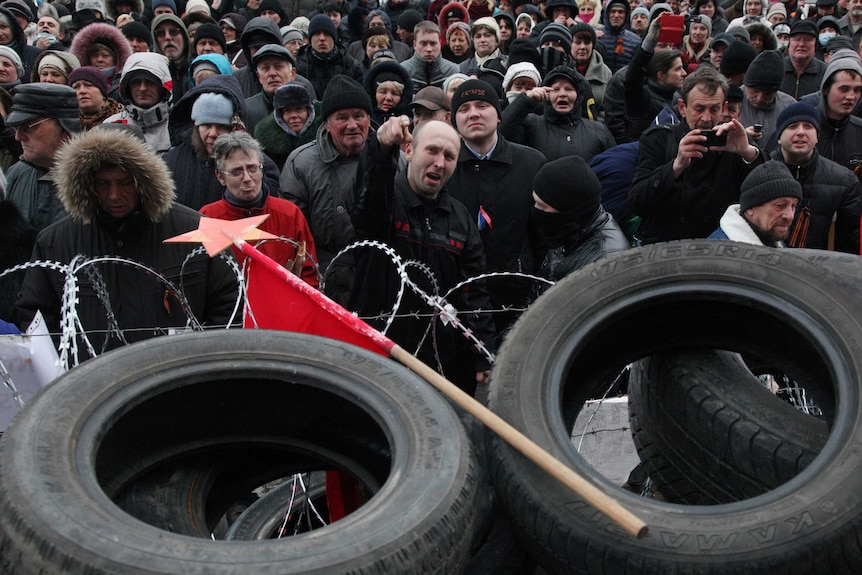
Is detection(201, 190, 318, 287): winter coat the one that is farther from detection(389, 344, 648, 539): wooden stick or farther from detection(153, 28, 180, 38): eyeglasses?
detection(153, 28, 180, 38): eyeglasses

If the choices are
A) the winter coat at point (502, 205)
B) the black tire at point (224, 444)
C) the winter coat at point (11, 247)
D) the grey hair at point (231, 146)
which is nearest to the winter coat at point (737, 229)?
the winter coat at point (502, 205)

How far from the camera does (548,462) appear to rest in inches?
117

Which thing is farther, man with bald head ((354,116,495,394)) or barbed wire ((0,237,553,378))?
man with bald head ((354,116,495,394))

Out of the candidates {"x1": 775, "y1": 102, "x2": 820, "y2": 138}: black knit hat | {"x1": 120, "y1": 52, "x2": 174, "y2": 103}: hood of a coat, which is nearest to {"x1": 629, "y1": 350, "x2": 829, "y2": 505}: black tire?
{"x1": 775, "y1": 102, "x2": 820, "y2": 138}: black knit hat

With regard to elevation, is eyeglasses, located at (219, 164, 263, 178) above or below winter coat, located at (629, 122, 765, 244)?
above

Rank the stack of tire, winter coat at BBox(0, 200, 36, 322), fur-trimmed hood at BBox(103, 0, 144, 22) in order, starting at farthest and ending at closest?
1. fur-trimmed hood at BBox(103, 0, 144, 22)
2. winter coat at BBox(0, 200, 36, 322)
3. the stack of tire

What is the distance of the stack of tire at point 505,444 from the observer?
2.70 meters

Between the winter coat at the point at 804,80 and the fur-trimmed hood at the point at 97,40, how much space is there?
282 inches

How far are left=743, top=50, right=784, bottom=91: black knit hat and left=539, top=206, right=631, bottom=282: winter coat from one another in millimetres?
3504

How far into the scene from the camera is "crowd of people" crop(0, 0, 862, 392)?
5109 mm

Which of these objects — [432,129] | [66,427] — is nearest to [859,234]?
[432,129]

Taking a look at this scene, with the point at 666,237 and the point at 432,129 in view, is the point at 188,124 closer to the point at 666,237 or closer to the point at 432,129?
the point at 432,129

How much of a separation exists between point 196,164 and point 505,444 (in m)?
4.01

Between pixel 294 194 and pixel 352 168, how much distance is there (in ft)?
1.44
